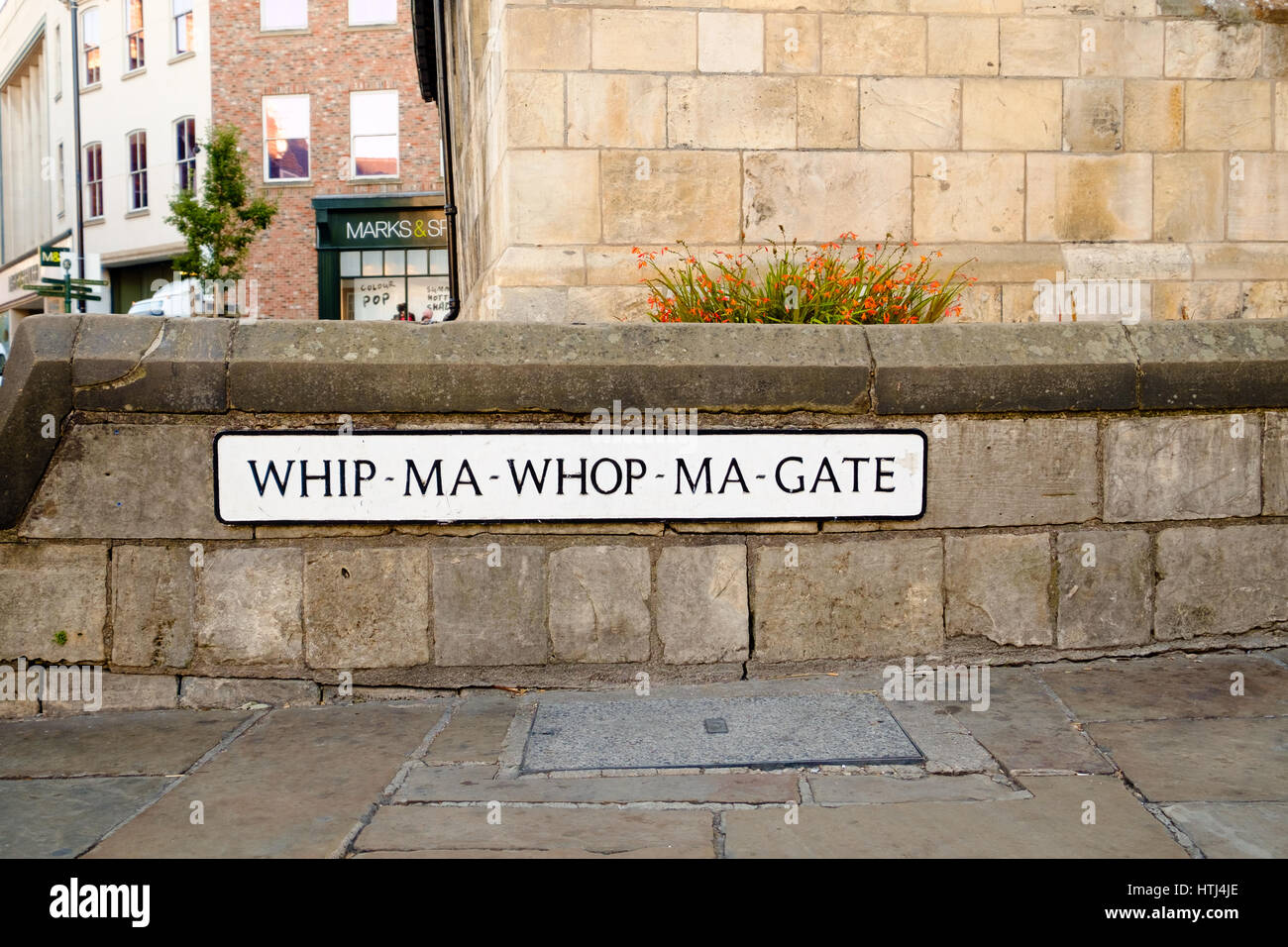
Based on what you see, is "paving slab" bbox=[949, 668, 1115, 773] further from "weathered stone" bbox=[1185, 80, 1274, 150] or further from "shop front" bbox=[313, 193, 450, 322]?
"shop front" bbox=[313, 193, 450, 322]

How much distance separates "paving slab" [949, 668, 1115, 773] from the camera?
3.19 meters

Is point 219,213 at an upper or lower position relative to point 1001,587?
upper

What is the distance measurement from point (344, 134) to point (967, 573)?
2626 centimetres

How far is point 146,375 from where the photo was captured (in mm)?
3908

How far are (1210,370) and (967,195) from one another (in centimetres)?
330

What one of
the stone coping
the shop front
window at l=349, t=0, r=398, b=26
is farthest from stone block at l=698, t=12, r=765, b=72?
window at l=349, t=0, r=398, b=26

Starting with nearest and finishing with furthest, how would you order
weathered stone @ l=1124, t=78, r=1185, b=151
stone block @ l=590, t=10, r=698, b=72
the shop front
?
stone block @ l=590, t=10, r=698, b=72
weathered stone @ l=1124, t=78, r=1185, b=151
the shop front

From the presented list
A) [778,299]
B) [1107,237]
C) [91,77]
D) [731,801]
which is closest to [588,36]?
[778,299]

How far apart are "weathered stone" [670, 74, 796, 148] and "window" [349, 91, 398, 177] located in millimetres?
21710

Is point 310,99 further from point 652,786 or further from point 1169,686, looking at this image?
point 652,786

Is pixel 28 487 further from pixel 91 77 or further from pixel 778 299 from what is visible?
pixel 91 77

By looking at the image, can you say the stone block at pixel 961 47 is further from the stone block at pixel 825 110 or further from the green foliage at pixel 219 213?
the green foliage at pixel 219 213

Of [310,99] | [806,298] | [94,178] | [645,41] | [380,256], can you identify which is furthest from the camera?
[94,178]

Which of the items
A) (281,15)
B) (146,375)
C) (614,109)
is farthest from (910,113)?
(281,15)
